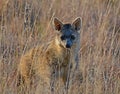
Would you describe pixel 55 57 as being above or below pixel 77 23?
below

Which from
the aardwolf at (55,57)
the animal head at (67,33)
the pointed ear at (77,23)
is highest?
the pointed ear at (77,23)

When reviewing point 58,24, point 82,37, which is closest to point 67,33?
point 58,24

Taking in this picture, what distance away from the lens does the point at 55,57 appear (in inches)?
258

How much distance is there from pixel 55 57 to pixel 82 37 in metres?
1.27

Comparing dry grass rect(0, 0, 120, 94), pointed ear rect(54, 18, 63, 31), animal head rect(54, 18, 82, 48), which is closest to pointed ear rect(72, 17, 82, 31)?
animal head rect(54, 18, 82, 48)

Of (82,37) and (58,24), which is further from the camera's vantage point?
(82,37)

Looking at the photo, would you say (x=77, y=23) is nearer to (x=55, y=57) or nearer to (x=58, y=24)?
(x=58, y=24)

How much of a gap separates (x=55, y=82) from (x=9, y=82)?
27.3 inches

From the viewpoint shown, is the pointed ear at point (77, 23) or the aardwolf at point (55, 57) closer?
the aardwolf at point (55, 57)

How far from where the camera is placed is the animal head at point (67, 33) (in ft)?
21.1

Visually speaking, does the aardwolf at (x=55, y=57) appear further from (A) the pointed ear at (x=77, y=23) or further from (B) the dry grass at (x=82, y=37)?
(B) the dry grass at (x=82, y=37)

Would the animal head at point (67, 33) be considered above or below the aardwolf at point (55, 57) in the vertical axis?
above

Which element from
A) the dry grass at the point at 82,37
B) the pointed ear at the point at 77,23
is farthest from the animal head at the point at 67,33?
the dry grass at the point at 82,37

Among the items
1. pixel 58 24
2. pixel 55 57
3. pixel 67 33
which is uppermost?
pixel 58 24
